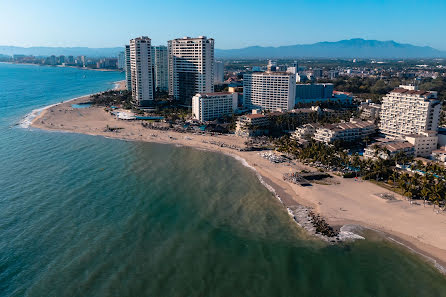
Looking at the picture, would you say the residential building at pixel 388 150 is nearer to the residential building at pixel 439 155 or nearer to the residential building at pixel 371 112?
the residential building at pixel 439 155

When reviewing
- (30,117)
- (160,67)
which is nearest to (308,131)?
(30,117)

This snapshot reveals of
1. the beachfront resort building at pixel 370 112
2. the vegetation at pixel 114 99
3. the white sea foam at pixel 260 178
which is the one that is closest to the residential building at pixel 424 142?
the white sea foam at pixel 260 178

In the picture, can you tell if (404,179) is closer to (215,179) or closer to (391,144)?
(391,144)

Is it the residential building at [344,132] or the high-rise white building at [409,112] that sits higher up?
the high-rise white building at [409,112]

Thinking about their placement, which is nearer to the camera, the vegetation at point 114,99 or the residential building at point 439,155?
the residential building at point 439,155

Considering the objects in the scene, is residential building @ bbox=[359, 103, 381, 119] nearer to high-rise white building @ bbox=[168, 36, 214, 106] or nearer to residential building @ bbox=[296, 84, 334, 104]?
residential building @ bbox=[296, 84, 334, 104]

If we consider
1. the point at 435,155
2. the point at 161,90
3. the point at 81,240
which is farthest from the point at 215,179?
the point at 161,90

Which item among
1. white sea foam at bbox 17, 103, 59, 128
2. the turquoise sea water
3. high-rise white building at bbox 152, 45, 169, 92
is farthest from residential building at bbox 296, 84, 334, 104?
white sea foam at bbox 17, 103, 59, 128
